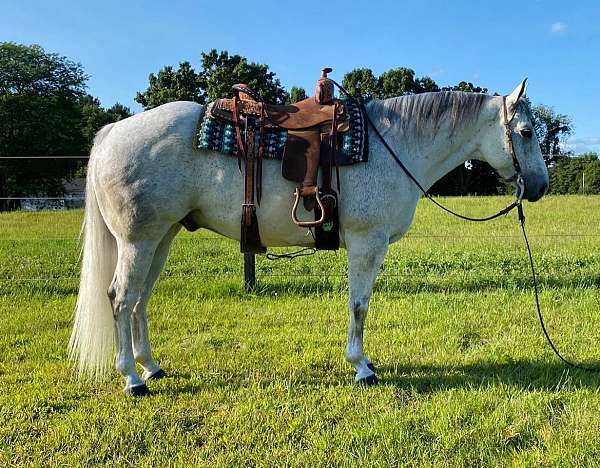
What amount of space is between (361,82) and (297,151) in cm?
4411

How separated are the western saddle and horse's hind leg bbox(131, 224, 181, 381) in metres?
0.73

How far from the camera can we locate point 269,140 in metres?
3.11

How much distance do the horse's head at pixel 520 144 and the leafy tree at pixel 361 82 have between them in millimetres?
41479

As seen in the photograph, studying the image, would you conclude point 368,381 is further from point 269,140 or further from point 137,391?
point 269,140

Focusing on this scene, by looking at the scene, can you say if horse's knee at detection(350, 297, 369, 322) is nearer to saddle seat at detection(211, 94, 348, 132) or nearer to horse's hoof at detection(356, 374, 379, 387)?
horse's hoof at detection(356, 374, 379, 387)

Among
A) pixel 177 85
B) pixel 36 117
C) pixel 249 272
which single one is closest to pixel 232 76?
pixel 177 85

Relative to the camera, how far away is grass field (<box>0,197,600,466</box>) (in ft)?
7.79

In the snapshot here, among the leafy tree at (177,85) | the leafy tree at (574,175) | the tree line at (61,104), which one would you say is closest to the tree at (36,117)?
the tree line at (61,104)

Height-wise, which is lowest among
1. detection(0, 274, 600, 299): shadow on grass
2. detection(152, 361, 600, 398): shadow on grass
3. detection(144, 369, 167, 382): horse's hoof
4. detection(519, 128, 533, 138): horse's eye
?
detection(144, 369, 167, 382): horse's hoof

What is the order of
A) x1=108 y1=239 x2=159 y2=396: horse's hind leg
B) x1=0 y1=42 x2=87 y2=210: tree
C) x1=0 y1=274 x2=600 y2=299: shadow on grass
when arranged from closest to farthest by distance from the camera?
x1=108 y1=239 x2=159 y2=396: horse's hind leg
x1=0 y1=274 x2=600 y2=299: shadow on grass
x1=0 y1=42 x2=87 y2=210: tree

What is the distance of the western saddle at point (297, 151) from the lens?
3064 mm

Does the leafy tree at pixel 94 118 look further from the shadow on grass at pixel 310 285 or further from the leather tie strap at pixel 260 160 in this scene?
the leather tie strap at pixel 260 160

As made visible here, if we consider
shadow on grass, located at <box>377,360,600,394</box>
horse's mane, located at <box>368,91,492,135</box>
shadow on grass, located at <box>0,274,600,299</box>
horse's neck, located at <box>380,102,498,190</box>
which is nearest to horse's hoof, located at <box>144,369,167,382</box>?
shadow on grass, located at <box>377,360,600,394</box>

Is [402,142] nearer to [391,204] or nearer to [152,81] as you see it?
[391,204]
